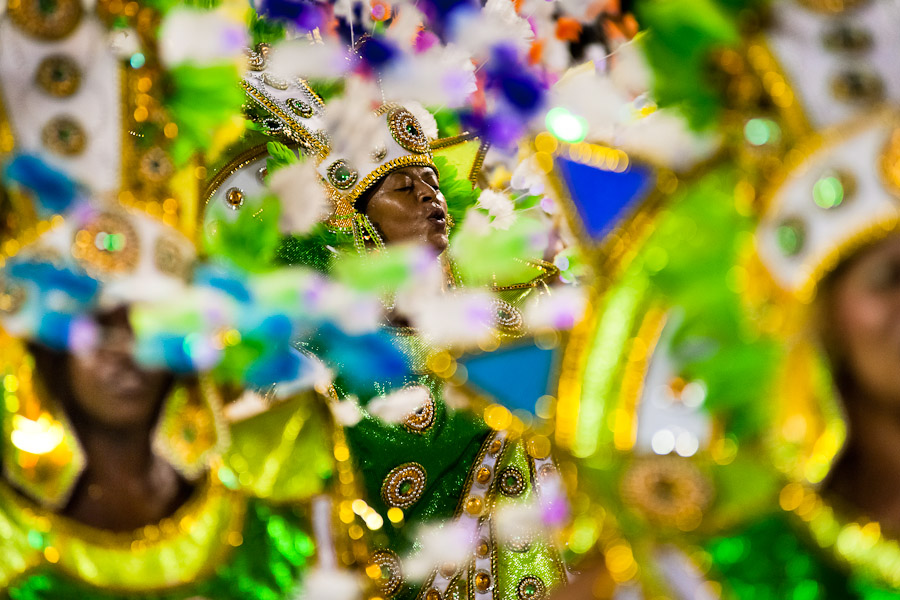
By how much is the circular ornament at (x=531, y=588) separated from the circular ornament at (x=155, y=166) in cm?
142

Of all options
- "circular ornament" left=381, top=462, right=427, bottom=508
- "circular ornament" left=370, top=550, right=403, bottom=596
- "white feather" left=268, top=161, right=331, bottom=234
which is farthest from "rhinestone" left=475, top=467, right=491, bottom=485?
"white feather" left=268, top=161, right=331, bottom=234

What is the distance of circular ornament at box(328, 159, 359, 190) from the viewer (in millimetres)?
1921

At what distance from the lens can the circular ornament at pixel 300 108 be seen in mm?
1832

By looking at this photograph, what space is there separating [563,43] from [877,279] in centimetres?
132

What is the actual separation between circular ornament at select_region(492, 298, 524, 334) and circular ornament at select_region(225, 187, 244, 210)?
0.76 meters

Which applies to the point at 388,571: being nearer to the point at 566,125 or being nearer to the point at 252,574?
the point at 252,574

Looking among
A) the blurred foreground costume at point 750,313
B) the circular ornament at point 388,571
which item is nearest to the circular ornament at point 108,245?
the blurred foreground costume at point 750,313

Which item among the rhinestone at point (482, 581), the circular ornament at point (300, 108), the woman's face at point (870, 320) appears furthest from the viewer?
the rhinestone at point (482, 581)

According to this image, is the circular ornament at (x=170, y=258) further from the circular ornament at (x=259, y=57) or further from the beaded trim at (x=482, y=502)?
the beaded trim at (x=482, y=502)

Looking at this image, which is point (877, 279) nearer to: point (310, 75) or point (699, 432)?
point (699, 432)

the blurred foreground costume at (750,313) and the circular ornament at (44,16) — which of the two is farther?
the circular ornament at (44,16)

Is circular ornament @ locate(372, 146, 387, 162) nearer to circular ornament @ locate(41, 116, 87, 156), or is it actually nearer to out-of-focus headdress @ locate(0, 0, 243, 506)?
out-of-focus headdress @ locate(0, 0, 243, 506)

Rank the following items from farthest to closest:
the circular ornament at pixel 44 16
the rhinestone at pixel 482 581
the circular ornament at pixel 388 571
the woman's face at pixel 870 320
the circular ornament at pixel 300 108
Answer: the rhinestone at pixel 482 581 → the circular ornament at pixel 300 108 → the circular ornament at pixel 388 571 → the circular ornament at pixel 44 16 → the woman's face at pixel 870 320

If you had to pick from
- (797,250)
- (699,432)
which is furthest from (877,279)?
(699,432)
